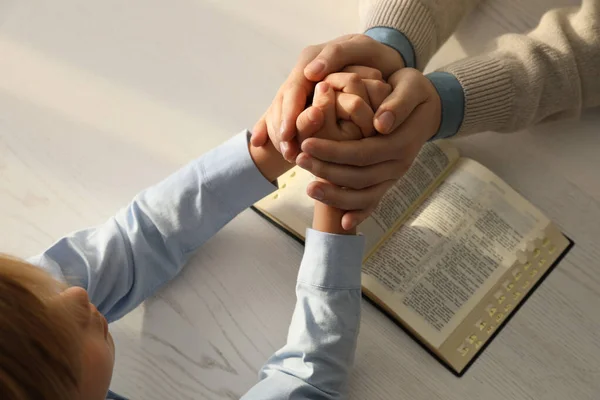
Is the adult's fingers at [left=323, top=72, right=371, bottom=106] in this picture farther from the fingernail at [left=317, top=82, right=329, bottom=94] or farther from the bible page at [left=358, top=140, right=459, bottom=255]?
the bible page at [left=358, top=140, right=459, bottom=255]

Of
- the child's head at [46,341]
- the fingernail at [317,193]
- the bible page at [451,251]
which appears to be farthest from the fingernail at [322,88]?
the child's head at [46,341]

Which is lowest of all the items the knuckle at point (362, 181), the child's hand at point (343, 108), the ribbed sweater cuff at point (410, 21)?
→ the knuckle at point (362, 181)

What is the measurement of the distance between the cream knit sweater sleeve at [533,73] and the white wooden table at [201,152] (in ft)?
0.22

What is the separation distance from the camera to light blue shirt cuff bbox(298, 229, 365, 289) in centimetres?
68

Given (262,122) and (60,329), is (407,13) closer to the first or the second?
(262,122)

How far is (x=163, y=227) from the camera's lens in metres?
0.74

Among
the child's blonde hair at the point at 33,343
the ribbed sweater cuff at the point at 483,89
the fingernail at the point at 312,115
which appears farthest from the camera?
the ribbed sweater cuff at the point at 483,89

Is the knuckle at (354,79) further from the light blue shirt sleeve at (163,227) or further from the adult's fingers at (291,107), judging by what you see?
the light blue shirt sleeve at (163,227)

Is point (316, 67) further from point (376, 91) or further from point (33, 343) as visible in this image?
point (33, 343)

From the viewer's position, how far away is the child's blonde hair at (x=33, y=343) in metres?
0.43

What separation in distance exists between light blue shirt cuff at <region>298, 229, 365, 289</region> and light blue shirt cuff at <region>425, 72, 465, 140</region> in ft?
0.59

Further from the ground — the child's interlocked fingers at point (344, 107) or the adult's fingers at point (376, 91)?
the adult's fingers at point (376, 91)

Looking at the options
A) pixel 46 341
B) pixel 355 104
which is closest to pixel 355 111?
pixel 355 104

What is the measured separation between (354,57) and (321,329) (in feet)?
1.01
